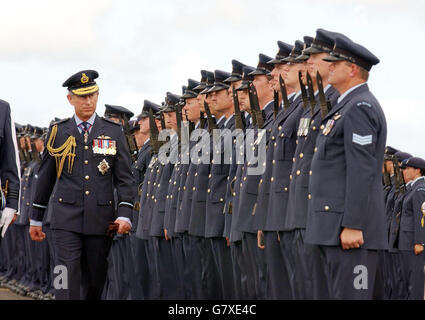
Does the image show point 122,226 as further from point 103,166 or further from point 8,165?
point 8,165

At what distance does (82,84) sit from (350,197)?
3278 mm

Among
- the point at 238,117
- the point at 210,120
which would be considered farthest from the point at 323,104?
the point at 210,120

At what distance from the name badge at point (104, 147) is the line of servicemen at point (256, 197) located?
1.34 m

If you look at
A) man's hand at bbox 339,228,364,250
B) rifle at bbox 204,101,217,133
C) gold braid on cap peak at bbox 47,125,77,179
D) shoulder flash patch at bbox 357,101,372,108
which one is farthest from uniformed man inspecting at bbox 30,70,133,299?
shoulder flash patch at bbox 357,101,372,108

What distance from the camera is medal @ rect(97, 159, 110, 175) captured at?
10.2 meters

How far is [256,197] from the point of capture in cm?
1078

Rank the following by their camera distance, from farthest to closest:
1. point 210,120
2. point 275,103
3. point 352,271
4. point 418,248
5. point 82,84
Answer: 1. point 418,248
2. point 210,120
3. point 275,103
4. point 82,84
5. point 352,271

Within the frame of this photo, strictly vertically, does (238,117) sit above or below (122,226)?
above

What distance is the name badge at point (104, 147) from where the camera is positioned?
33.6ft

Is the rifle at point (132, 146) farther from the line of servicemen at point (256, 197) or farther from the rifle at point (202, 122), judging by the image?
the rifle at point (202, 122)

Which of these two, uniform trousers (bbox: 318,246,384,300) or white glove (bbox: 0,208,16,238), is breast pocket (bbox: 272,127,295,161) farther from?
white glove (bbox: 0,208,16,238)

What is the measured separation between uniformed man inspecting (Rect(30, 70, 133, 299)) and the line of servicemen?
1.31 m

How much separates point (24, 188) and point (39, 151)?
3.02 ft

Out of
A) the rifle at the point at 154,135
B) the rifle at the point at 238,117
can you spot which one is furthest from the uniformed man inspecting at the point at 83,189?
the rifle at the point at 154,135
